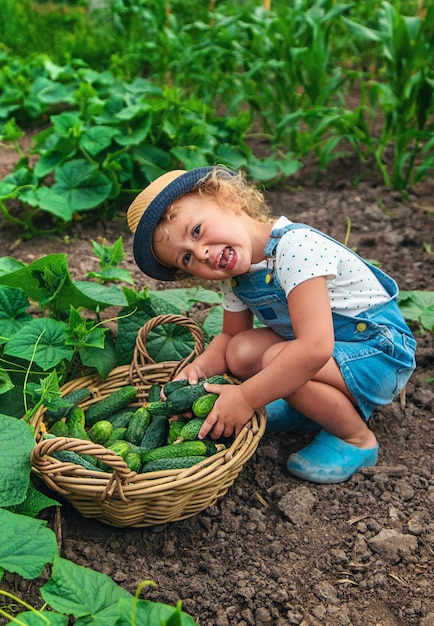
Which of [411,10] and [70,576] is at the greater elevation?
[70,576]

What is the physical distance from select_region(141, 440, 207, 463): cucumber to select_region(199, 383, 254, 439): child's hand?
5 centimetres

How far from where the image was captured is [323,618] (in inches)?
91.6

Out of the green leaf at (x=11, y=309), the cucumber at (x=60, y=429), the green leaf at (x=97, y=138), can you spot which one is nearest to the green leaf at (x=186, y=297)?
the green leaf at (x=11, y=309)

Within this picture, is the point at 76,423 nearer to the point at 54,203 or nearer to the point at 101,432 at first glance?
the point at 101,432

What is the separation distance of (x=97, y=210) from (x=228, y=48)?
79.4 inches

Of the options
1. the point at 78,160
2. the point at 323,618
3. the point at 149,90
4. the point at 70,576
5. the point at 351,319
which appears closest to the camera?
the point at 70,576

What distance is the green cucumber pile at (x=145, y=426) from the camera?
8.42 ft

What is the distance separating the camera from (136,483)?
7.81 feet

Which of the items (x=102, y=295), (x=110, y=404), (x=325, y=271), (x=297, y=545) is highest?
(x=325, y=271)

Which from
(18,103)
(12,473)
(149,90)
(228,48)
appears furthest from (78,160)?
(12,473)

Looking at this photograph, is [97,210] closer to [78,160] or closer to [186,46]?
[78,160]

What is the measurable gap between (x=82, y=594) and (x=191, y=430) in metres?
0.83

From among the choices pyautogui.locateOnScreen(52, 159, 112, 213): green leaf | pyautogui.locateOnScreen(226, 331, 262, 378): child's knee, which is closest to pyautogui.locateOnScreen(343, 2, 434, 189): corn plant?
pyautogui.locateOnScreen(52, 159, 112, 213): green leaf

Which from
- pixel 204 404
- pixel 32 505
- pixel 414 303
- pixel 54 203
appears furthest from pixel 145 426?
pixel 54 203
